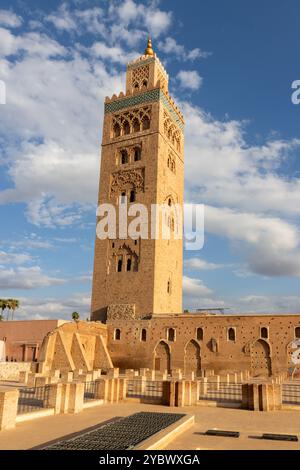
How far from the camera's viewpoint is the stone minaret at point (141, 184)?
31766 millimetres

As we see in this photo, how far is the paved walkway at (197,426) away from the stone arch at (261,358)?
50.6 feet

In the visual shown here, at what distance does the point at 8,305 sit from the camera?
49938mm

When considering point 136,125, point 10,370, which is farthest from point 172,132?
point 10,370

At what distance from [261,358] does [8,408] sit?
21058mm

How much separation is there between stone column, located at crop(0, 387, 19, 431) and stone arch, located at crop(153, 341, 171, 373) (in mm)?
21489

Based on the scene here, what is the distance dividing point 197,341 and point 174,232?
10818 mm

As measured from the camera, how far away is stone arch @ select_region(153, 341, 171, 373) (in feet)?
92.4

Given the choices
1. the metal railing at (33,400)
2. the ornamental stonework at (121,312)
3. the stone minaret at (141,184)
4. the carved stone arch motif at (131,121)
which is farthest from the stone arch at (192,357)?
the carved stone arch motif at (131,121)

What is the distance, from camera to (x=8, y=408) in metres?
7.49

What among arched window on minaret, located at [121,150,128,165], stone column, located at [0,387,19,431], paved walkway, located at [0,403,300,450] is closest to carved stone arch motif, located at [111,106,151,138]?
arched window on minaret, located at [121,150,128,165]

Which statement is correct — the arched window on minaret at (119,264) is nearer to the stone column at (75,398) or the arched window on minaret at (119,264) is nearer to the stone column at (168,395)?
the stone column at (168,395)

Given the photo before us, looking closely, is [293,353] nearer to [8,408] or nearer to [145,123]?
[8,408]

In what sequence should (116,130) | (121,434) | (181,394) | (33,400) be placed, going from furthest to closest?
(116,130), (33,400), (181,394), (121,434)

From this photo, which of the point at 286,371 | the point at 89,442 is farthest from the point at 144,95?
the point at 89,442
